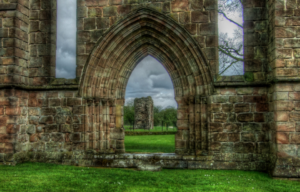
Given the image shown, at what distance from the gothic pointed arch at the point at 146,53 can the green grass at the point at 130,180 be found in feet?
6.90

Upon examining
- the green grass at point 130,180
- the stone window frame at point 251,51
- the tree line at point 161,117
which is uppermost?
the stone window frame at point 251,51

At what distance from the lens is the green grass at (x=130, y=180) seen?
4.88 meters

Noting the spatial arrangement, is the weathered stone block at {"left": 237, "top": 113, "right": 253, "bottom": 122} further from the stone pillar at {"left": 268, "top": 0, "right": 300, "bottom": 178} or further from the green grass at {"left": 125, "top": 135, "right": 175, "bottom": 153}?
the green grass at {"left": 125, "top": 135, "right": 175, "bottom": 153}

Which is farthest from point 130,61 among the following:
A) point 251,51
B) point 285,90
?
point 285,90

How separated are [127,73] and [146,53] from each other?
2.69 feet

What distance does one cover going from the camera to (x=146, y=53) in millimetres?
7660

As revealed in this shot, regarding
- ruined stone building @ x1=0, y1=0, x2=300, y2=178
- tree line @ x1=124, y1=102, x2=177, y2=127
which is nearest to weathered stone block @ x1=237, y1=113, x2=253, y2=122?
ruined stone building @ x1=0, y1=0, x2=300, y2=178

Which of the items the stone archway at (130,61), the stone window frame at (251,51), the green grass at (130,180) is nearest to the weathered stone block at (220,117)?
the stone archway at (130,61)

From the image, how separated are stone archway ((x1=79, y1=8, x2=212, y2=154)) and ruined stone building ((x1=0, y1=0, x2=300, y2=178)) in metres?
0.03

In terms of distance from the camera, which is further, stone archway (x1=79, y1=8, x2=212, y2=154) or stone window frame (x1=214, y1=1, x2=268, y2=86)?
stone archway (x1=79, y1=8, x2=212, y2=154)

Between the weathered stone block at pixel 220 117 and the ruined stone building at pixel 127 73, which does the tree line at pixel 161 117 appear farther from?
the weathered stone block at pixel 220 117

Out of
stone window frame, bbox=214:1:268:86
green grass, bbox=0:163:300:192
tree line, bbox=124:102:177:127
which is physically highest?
stone window frame, bbox=214:1:268:86

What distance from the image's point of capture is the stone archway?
6.78 metres

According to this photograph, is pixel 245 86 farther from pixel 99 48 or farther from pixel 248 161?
pixel 99 48
